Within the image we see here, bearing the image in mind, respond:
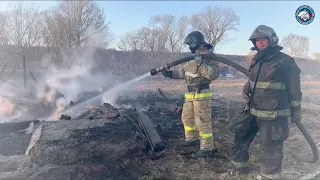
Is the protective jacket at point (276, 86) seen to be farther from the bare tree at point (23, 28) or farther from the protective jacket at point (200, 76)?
the bare tree at point (23, 28)

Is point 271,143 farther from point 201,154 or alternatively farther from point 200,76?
point 200,76

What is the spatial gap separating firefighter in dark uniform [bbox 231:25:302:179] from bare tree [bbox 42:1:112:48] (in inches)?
1105

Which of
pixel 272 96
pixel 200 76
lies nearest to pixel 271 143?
pixel 272 96

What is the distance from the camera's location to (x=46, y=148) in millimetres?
4773

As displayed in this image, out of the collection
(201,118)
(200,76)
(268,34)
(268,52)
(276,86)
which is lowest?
(201,118)

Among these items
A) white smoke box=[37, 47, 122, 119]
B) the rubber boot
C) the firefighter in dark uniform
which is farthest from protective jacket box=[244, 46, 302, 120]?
white smoke box=[37, 47, 122, 119]

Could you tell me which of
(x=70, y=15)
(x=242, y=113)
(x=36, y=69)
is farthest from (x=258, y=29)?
(x=70, y=15)

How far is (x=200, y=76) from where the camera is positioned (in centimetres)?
476

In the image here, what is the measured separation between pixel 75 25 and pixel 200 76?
30.4 m

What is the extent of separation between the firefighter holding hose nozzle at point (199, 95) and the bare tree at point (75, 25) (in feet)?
87.8

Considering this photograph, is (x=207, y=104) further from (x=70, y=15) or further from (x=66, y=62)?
(x=70, y=15)

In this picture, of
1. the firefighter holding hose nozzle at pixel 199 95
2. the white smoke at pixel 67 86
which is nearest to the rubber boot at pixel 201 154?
the firefighter holding hose nozzle at pixel 199 95

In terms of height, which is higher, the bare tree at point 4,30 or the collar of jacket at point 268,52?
the bare tree at point 4,30

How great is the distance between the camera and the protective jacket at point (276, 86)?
3.56 metres
